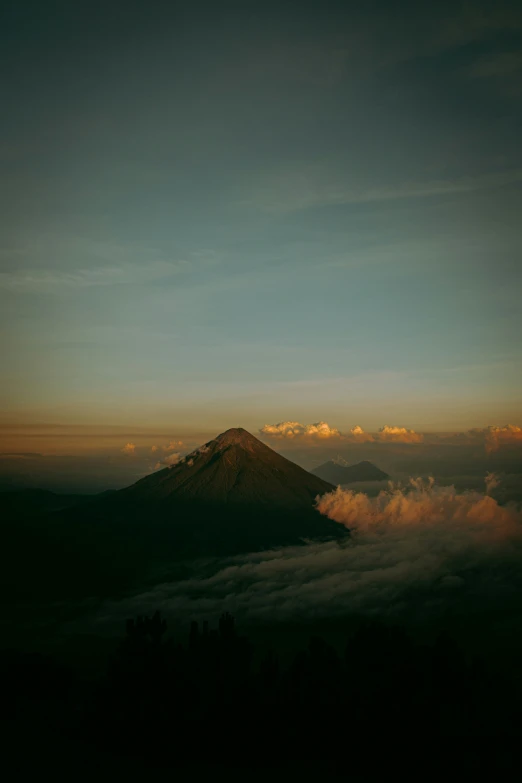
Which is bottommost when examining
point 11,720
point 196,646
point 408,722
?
point 11,720

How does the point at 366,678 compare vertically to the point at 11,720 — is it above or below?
above

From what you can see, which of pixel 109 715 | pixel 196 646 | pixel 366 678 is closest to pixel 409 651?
pixel 366 678

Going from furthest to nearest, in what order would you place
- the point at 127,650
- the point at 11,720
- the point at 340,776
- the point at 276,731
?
the point at 11,720, the point at 127,650, the point at 276,731, the point at 340,776

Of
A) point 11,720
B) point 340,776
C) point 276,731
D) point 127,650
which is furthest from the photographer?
point 11,720

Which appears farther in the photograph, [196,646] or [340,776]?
[196,646]

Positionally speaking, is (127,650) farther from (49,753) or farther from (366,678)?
(366,678)

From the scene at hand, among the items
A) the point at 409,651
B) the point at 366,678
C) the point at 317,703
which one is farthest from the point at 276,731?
the point at 409,651
